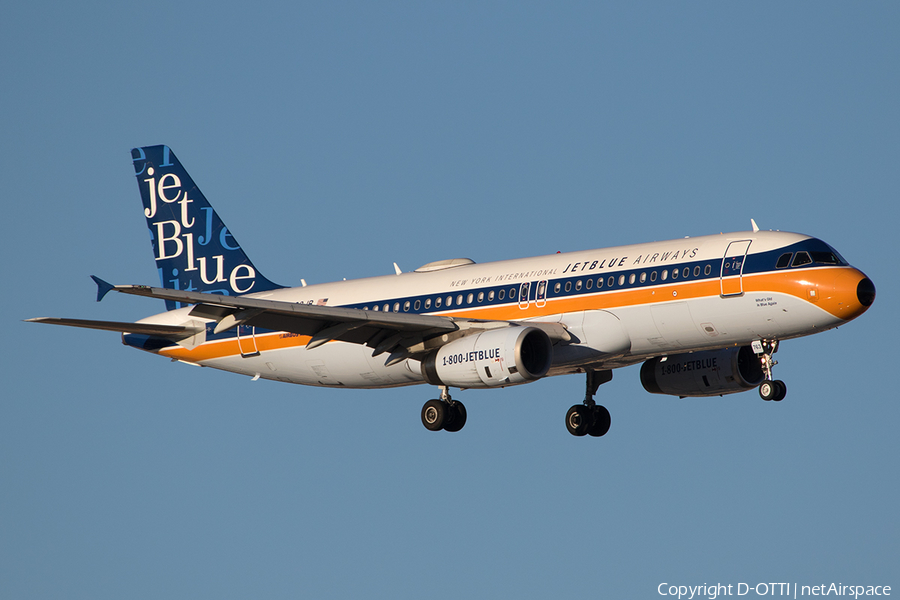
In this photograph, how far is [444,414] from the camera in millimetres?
42781

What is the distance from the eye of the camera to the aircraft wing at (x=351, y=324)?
3797 centimetres

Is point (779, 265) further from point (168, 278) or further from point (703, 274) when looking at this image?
point (168, 278)

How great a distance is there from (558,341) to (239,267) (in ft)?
53.8

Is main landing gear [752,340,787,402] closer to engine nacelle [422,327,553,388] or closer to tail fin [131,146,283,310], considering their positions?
engine nacelle [422,327,553,388]

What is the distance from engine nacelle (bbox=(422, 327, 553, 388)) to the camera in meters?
38.3

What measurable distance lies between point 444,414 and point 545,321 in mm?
5118

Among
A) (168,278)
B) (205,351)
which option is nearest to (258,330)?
(205,351)

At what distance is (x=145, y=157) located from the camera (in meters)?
52.8

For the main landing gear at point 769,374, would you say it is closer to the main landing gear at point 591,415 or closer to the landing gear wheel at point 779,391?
the landing gear wheel at point 779,391

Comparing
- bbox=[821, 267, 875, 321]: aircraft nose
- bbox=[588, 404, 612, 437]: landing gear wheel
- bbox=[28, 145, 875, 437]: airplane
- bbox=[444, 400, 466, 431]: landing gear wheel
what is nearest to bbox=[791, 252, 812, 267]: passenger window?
bbox=[28, 145, 875, 437]: airplane

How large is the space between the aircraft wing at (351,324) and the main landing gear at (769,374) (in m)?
6.05

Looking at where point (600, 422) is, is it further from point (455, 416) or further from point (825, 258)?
point (825, 258)

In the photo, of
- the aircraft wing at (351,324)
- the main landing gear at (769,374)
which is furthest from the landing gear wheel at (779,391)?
the aircraft wing at (351,324)

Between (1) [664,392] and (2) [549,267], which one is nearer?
(2) [549,267]
